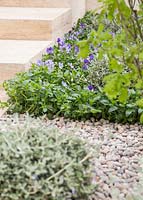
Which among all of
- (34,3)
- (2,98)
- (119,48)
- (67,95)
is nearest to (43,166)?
(119,48)

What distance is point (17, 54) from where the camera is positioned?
465 centimetres

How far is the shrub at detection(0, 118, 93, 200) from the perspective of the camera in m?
2.13

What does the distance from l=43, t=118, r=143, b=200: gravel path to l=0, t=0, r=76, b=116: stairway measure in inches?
37.6

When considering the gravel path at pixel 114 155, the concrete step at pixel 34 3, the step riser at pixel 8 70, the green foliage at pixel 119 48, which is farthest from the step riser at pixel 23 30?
the green foliage at pixel 119 48

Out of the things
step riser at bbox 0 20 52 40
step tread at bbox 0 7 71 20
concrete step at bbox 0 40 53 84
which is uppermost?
step tread at bbox 0 7 71 20

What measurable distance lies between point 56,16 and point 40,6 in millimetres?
662

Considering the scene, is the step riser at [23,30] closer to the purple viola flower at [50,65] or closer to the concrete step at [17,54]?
the concrete step at [17,54]

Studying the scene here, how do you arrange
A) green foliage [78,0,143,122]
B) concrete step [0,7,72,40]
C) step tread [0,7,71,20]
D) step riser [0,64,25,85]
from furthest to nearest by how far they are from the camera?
step tread [0,7,71,20] < concrete step [0,7,72,40] < step riser [0,64,25,85] < green foliage [78,0,143,122]

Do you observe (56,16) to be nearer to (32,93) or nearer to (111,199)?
(32,93)

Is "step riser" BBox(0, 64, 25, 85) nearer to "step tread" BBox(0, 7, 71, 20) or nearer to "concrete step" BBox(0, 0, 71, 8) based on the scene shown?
"step tread" BBox(0, 7, 71, 20)

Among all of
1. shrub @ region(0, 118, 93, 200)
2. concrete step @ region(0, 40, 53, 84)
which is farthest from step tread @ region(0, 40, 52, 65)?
shrub @ region(0, 118, 93, 200)

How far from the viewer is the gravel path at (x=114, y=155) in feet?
8.11

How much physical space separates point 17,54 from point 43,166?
2.59m

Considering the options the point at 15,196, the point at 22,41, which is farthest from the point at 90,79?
the point at 15,196
